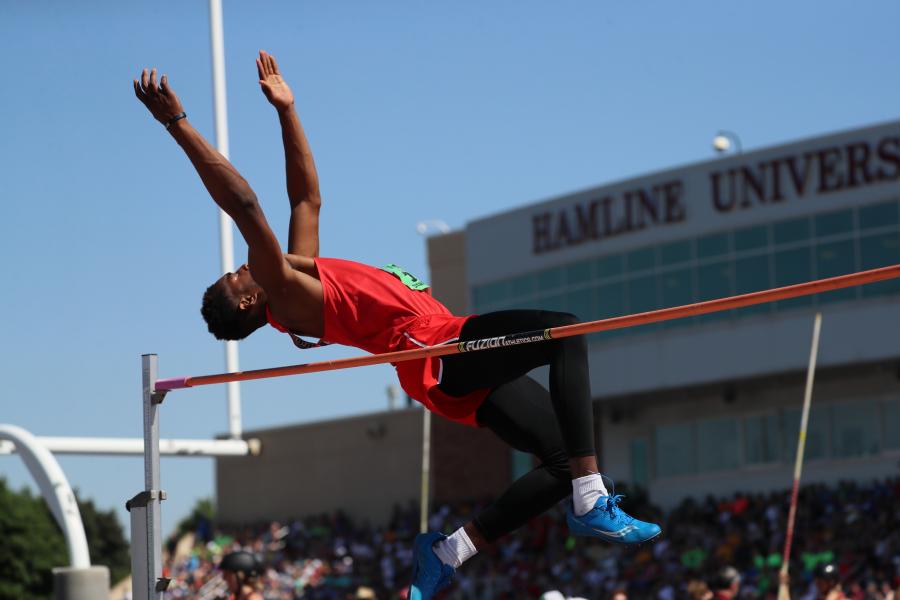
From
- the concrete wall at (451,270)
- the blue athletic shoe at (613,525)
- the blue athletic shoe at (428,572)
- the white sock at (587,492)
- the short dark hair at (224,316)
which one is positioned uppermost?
the concrete wall at (451,270)

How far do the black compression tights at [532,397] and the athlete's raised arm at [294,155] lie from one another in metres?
0.87

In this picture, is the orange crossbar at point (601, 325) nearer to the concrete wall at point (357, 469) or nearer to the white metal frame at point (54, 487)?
the white metal frame at point (54, 487)

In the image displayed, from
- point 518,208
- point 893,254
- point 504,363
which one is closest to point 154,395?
point 504,363

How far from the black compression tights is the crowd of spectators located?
471 inches

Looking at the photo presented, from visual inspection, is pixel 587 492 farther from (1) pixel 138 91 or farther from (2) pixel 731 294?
(2) pixel 731 294

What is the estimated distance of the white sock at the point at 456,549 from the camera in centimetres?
557

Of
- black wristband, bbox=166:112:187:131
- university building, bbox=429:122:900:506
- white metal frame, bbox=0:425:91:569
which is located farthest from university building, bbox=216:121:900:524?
black wristband, bbox=166:112:187:131

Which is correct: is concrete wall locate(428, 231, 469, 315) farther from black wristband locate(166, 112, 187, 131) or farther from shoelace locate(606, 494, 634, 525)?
shoelace locate(606, 494, 634, 525)

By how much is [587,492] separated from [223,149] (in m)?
6.60

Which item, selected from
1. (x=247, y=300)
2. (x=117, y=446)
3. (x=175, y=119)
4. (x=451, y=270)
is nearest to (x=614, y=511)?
(x=247, y=300)

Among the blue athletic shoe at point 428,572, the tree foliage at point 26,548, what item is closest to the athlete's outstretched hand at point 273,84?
the blue athletic shoe at point 428,572

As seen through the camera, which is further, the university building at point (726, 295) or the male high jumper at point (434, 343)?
the university building at point (726, 295)

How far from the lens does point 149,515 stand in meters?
5.96

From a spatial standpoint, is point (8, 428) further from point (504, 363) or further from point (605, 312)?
point (605, 312)
